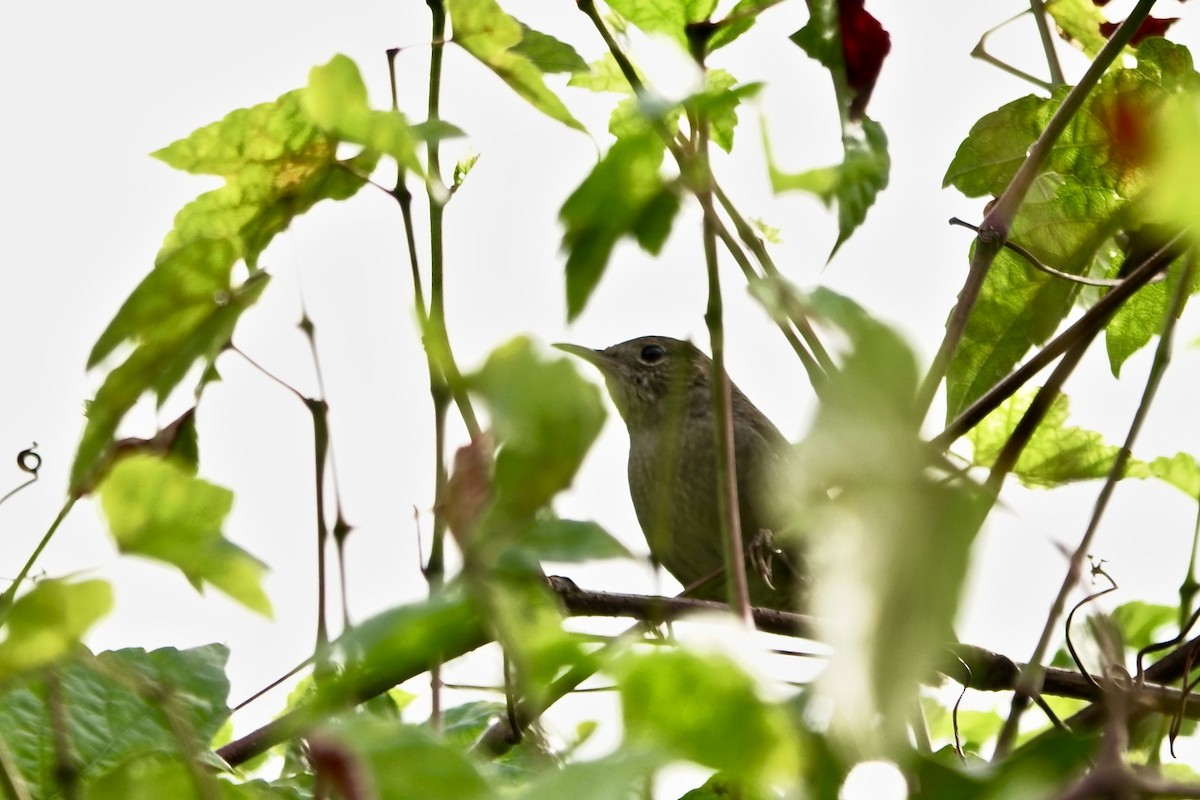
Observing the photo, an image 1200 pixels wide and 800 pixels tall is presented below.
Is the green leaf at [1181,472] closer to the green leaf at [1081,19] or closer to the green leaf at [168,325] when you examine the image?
the green leaf at [1081,19]

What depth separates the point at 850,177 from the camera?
0.93 metres

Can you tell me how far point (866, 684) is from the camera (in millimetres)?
509

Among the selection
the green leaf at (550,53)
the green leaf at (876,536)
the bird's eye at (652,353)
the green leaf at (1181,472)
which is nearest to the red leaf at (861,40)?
the green leaf at (550,53)

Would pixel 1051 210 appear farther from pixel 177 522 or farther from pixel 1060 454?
pixel 177 522

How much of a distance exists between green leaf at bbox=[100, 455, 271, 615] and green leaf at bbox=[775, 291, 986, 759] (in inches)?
17.1

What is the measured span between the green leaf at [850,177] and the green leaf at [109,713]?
0.79 m

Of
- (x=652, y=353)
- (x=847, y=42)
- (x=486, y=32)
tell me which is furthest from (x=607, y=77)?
(x=652, y=353)

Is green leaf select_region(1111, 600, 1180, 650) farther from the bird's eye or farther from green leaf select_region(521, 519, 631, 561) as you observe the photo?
the bird's eye

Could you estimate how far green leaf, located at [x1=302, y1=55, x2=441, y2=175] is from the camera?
943mm

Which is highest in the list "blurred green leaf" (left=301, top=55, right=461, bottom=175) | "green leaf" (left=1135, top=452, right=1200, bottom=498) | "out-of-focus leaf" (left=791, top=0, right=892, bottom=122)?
"out-of-focus leaf" (left=791, top=0, right=892, bottom=122)

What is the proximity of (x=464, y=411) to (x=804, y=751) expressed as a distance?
757 millimetres

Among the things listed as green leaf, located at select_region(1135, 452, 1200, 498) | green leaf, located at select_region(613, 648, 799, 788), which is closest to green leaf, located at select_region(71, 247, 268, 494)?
green leaf, located at select_region(613, 648, 799, 788)

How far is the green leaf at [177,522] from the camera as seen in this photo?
87 centimetres

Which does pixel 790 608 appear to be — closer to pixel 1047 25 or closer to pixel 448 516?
pixel 1047 25
